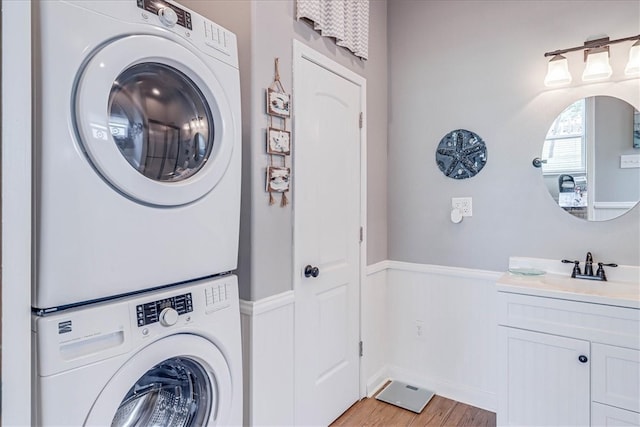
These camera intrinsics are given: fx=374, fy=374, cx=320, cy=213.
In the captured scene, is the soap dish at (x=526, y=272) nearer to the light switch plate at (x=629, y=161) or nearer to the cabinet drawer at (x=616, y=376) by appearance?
the cabinet drawer at (x=616, y=376)

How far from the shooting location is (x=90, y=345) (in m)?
0.94

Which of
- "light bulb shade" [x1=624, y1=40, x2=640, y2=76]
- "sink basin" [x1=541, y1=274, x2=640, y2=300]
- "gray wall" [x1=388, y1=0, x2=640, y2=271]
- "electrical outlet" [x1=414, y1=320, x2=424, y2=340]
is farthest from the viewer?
"electrical outlet" [x1=414, y1=320, x2=424, y2=340]

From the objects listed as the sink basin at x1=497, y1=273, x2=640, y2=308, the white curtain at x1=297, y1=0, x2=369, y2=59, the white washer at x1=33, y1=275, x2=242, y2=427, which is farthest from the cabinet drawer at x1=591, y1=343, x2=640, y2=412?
the white curtain at x1=297, y1=0, x2=369, y2=59

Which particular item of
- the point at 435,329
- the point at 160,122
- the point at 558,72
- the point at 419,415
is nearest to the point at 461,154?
the point at 558,72

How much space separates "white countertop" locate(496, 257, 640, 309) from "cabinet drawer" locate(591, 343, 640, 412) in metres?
0.21

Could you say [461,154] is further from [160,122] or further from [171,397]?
[171,397]

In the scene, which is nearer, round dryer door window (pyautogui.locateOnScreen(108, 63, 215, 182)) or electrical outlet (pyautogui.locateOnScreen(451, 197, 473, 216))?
round dryer door window (pyautogui.locateOnScreen(108, 63, 215, 182))

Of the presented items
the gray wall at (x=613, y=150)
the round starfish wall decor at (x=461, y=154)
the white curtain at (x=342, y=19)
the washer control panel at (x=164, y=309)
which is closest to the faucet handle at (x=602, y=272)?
the gray wall at (x=613, y=150)

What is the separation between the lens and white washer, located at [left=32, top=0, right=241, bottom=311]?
0.86 m

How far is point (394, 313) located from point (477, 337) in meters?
0.58

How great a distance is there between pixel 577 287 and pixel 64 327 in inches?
84.2

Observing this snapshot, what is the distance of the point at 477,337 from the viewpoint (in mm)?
2420

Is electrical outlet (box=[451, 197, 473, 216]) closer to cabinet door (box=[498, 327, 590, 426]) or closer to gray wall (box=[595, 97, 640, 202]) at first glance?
gray wall (box=[595, 97, 640, 202])

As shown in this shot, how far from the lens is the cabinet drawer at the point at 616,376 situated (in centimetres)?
162
